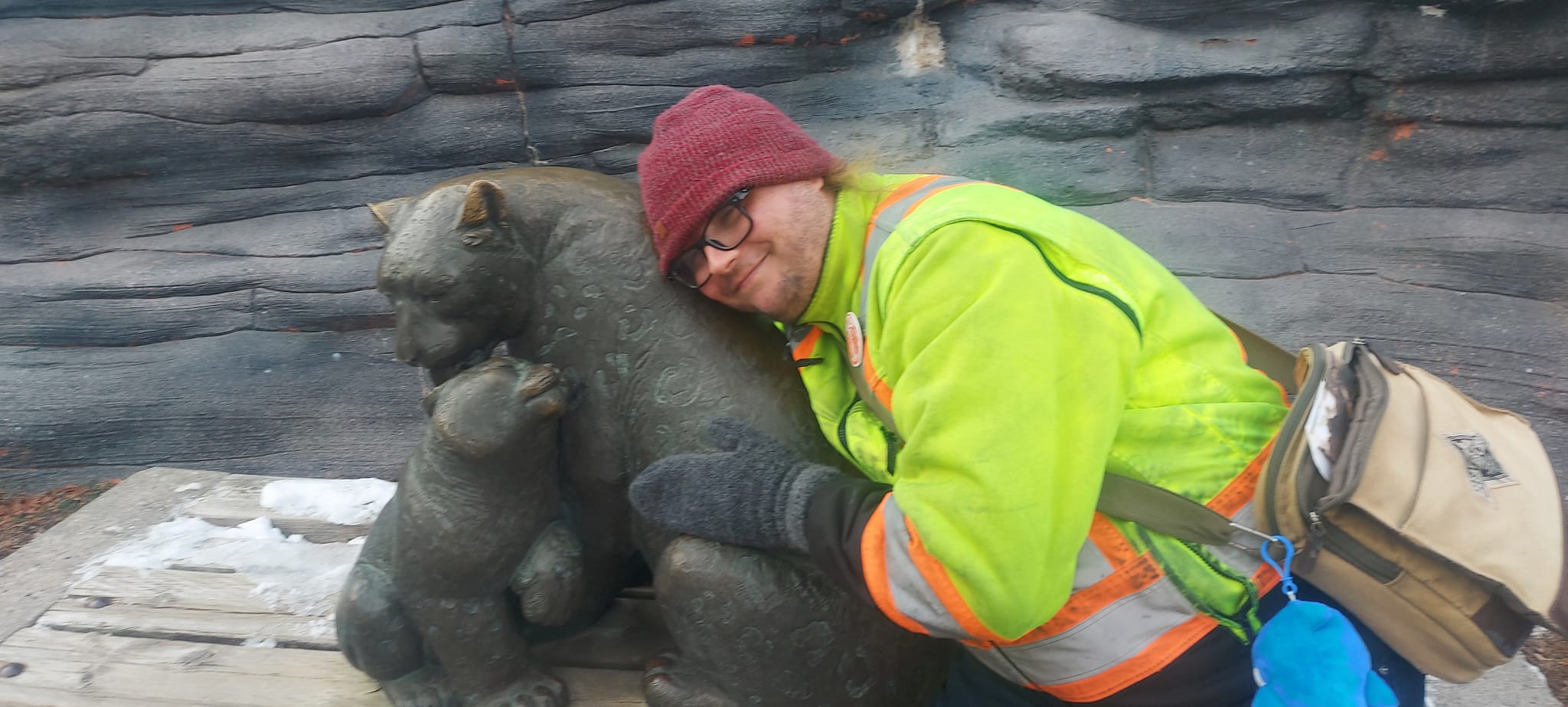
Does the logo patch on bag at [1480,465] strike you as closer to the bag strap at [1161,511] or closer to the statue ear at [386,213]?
the bag strap at [1161,511]

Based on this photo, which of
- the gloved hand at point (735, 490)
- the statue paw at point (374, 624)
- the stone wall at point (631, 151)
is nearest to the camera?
the gloved hand at point (735, 490)

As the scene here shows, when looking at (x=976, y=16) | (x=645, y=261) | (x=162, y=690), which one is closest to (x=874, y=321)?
(x=645, y=261)

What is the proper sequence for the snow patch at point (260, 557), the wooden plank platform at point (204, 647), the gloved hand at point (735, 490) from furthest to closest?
the snow patch at point (260, 557) → the wooden plank platform at point (204, 647) → the gloved hand at point (735, 490)

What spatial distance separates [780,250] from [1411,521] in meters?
1.09

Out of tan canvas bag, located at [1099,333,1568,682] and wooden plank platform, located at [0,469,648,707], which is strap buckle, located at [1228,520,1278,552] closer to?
tan canvas bag, located at [1099,333,1568,682]

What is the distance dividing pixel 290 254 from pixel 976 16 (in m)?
3.09

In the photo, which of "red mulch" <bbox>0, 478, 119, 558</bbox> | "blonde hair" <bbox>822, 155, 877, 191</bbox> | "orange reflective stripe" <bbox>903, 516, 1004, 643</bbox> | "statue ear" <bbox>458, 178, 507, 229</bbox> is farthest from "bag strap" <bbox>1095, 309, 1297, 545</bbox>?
"red mulch" <bbox>0, 478, 119, 558</bbox>

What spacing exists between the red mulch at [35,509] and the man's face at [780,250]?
3.90 metres

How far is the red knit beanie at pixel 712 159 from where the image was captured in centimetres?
169

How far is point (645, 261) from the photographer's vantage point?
2012mm

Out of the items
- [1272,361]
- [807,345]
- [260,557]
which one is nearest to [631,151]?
[260,557]

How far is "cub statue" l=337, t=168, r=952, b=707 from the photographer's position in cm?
192

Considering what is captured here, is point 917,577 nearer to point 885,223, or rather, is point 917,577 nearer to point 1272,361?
point 885,223

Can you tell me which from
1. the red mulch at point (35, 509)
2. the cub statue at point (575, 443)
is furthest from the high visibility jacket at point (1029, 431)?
the red mulch at point (35, 509)
